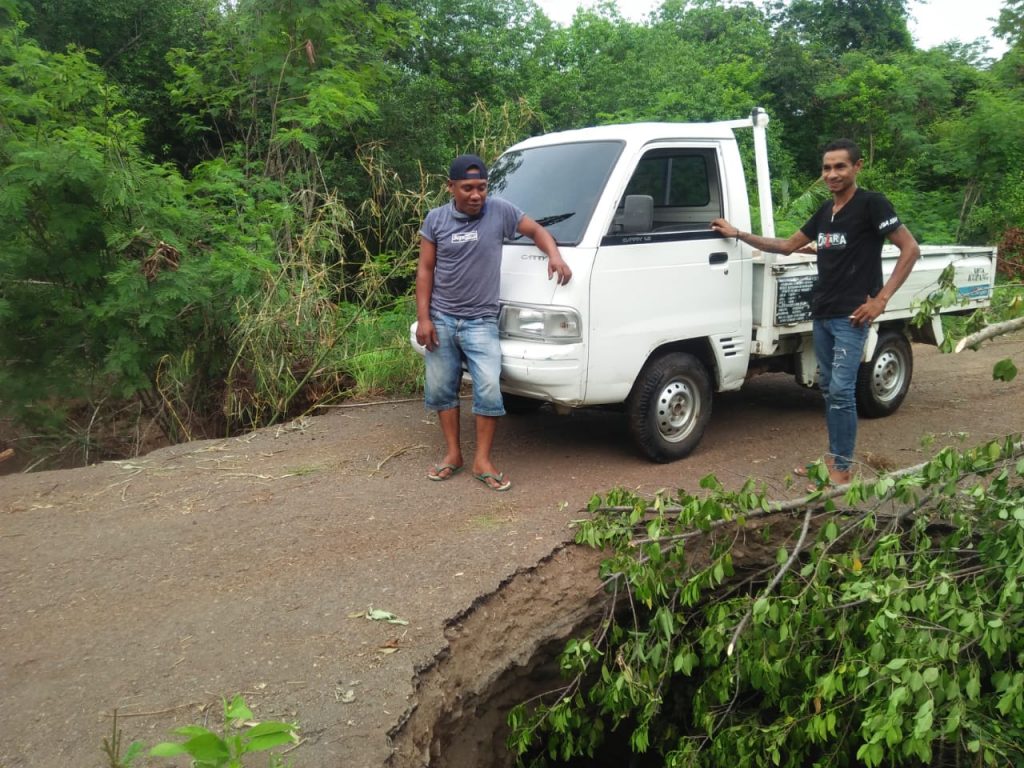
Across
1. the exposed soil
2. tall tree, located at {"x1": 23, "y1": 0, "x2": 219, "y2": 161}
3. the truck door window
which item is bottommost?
the exposed soil

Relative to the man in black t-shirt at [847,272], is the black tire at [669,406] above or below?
below

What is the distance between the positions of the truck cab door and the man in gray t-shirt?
402 millimetres

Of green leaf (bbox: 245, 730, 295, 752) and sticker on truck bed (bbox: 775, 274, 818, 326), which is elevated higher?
sticker on truck bed (bbox: 775, 274, 818, 326)

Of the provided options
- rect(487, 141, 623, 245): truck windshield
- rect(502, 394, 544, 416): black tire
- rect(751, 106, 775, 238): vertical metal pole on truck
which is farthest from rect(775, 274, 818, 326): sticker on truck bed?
rect(502, 394, 544, 416): black tire

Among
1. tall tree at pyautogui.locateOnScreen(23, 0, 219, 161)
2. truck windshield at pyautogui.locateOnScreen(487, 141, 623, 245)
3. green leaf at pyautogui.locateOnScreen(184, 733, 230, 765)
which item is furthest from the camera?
tall tree at pyautogui.locateOnScreen(23, 0, 219, 161)

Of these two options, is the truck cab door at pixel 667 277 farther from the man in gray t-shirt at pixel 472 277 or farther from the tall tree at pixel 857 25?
the tall tree at pixel 857 25

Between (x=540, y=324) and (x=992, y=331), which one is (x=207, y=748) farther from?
(x=992, y=331)

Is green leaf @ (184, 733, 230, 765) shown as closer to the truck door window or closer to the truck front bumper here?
the truck front bumper

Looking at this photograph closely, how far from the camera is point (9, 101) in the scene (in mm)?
7520

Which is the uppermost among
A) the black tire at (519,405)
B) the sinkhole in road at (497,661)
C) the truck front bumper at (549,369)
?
the truck front bumper at (549,369)

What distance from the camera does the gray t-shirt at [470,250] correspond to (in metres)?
5.44

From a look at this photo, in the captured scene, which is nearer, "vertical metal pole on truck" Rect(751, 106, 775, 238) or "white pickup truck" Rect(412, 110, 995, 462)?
"white pickup truck" Rect(412, 110, 995, 462)

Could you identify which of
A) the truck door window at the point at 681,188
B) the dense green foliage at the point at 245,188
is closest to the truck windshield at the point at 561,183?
the truck door window at the point at 681,188

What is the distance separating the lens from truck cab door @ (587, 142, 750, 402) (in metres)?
5.47
